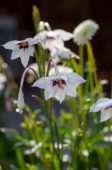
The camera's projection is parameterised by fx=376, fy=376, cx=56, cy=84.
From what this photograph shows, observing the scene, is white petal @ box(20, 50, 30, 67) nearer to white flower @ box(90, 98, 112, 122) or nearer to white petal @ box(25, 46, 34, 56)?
white petal @ box(25, 46, 34, 56)

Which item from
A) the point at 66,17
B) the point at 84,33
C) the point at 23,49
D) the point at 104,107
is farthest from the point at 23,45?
the point at 66,17

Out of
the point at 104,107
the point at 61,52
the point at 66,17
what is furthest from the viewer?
the point at 66,17

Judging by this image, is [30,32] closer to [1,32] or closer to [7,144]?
[1,32]

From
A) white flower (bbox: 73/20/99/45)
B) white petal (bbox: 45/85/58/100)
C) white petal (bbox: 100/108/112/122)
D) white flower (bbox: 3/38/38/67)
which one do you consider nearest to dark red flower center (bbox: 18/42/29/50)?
white flower (bbox: 3/38/38/67)

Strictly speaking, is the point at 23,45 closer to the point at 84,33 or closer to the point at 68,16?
the point at 84,33

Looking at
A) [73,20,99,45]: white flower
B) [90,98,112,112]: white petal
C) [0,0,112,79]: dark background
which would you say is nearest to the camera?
[90,98,112,112]: white petal

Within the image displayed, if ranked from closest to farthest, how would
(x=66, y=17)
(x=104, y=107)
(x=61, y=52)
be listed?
(x=104, y=107) → (x=61, y=52) → (x=66, y=17)

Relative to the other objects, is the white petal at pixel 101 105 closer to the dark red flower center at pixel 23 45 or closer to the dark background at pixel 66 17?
the dark red flower center at pixel 23 45
